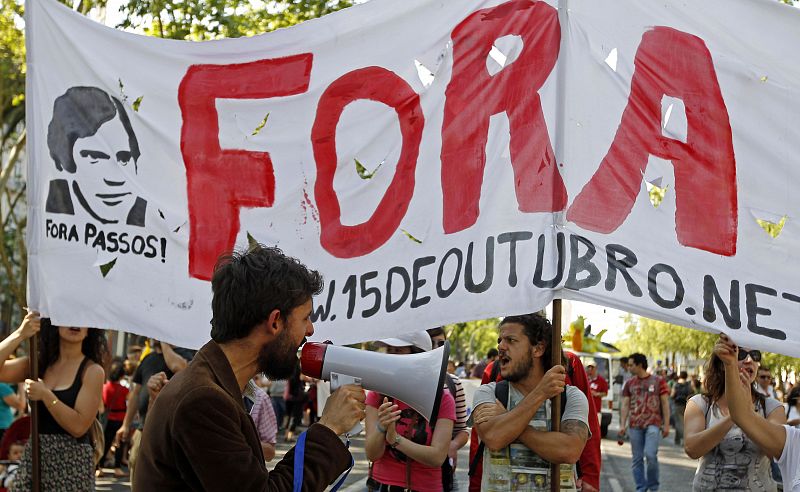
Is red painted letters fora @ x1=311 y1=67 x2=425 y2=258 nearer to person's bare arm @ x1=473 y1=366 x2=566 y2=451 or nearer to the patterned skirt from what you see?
person's bare arm @ x1=473 y1=366 x2=566 y2=451

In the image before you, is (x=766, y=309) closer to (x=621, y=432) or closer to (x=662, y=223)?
(x=662, y=223)

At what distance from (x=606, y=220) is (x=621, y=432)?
1349 cm

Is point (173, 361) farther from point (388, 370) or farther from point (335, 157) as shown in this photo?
point (388, 370)

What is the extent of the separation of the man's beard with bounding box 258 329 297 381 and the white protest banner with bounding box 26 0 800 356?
4.03ft

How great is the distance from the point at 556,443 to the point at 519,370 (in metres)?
0.43

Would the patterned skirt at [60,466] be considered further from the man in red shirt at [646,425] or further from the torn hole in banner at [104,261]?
the man in red shirt at [646,425]

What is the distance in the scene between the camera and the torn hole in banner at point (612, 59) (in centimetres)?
452

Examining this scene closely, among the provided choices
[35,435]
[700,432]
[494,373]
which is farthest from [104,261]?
[700,432]

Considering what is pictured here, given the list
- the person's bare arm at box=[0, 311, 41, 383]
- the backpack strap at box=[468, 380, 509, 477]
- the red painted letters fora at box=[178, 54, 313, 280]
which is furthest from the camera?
the person's bare arm at box=[0, 311, 41, 383]

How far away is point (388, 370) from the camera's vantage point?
370 cm

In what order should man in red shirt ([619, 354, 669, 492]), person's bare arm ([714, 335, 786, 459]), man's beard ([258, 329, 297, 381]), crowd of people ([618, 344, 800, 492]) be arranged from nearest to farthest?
man's beard ([258, 329, 297, 381]), person's bare arm ([714, 335, 786, 459]), crowd of people ([618, 344, 800, 492]), man in red shirt ([619, 354, 669, 492])

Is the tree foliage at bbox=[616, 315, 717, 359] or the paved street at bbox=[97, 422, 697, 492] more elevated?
the paved street at bbox=[97, 422, 697, 492]

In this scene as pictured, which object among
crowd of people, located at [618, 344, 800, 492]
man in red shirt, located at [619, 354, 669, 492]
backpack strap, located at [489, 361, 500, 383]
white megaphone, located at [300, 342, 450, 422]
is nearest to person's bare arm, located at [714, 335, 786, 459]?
crowd of people, located at [618, 344, 800, 492]

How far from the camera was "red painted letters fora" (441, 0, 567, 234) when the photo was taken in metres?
4.48
